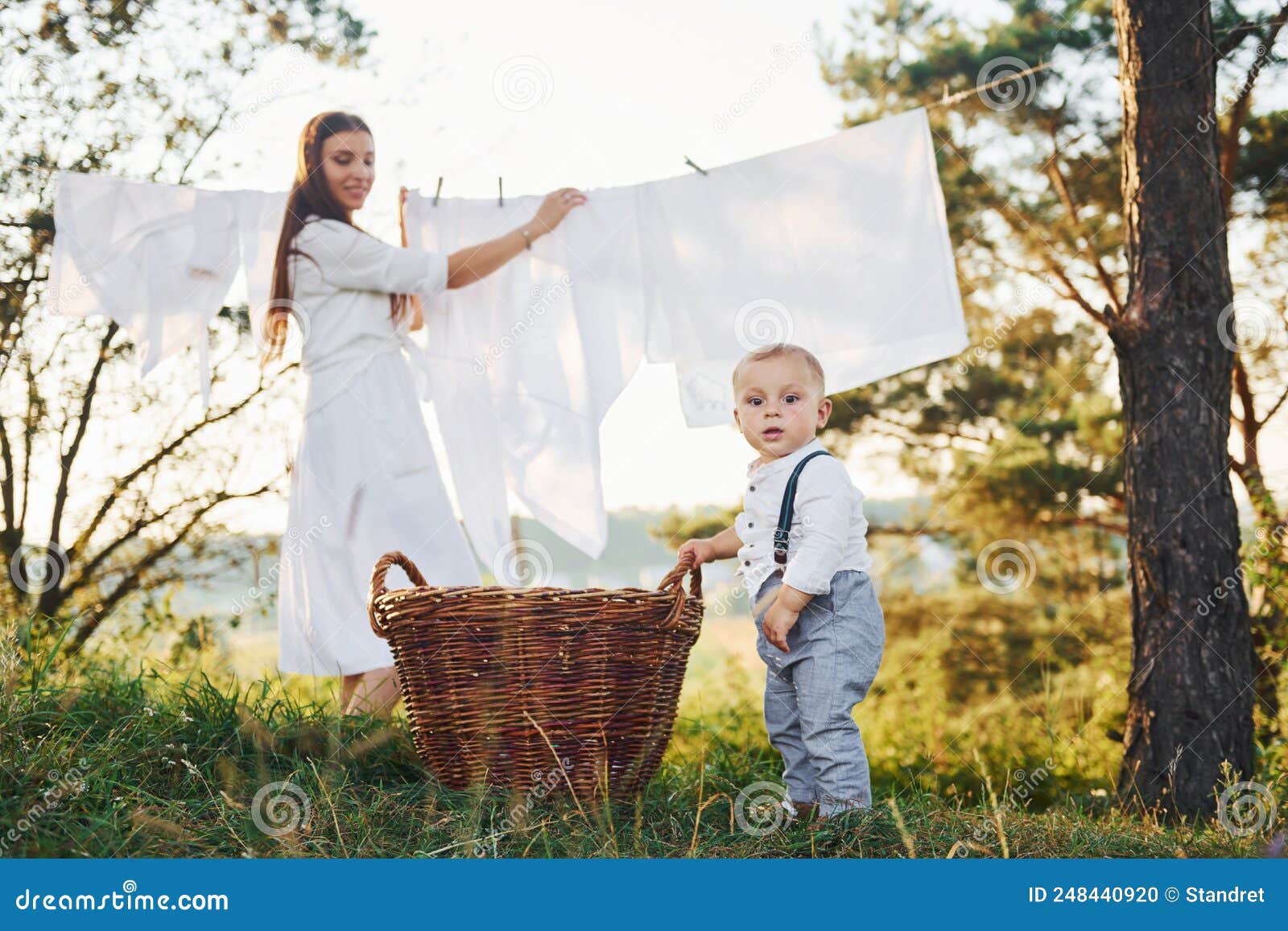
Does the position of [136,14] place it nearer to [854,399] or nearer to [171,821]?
[171,821]

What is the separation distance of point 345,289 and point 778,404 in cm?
138

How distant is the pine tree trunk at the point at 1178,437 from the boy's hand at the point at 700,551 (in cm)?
139

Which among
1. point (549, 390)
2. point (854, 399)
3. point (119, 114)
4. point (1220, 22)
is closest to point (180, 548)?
point (119, 114)

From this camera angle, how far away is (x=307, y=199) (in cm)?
303

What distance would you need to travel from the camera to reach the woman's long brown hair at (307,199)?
2.99 m

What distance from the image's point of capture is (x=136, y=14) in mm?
3998

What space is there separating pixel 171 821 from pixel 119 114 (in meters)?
2.91

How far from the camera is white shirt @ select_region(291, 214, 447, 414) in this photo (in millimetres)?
2957
